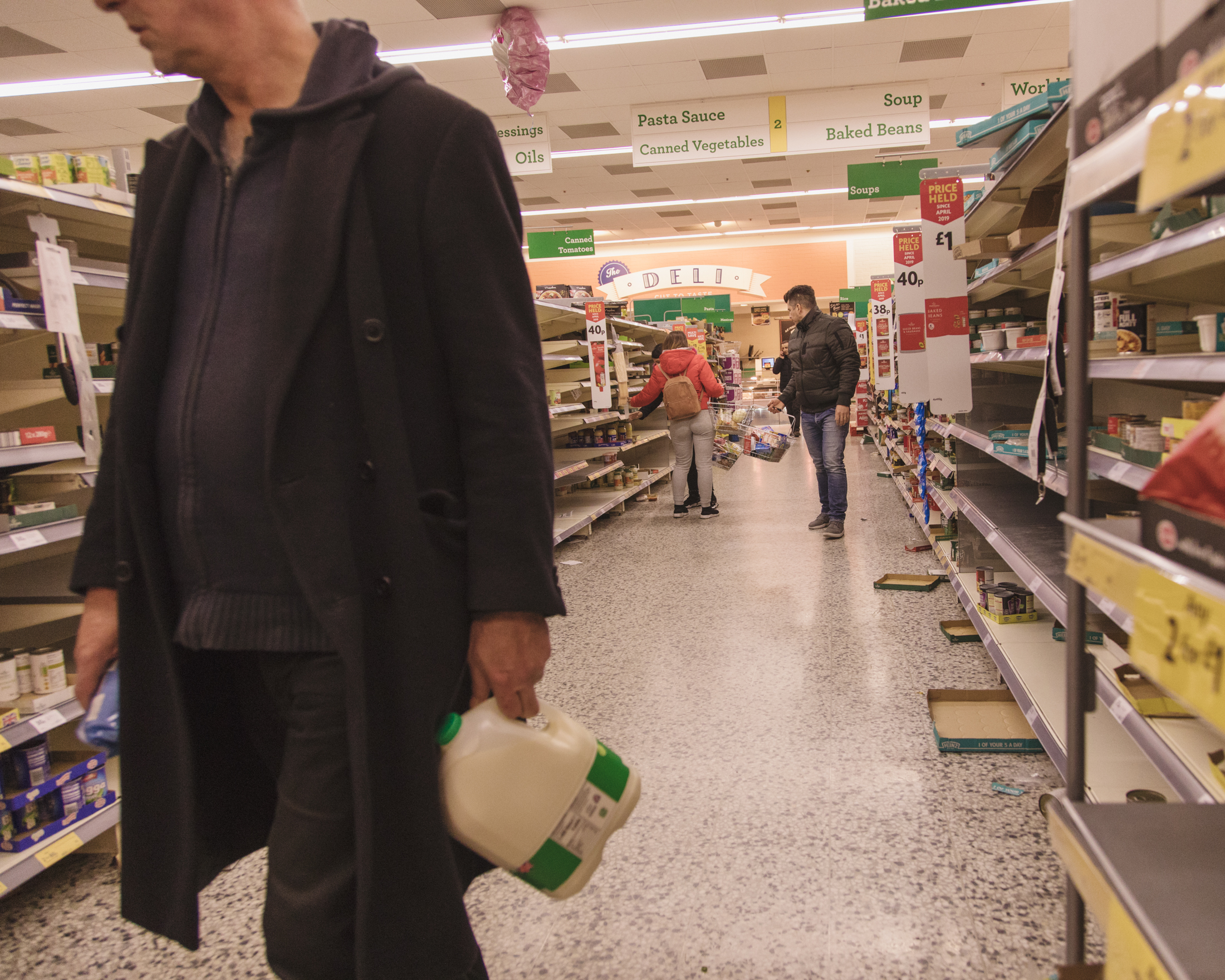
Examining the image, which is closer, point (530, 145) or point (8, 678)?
point (8, 678)

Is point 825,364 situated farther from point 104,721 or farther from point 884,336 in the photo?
point 104,721

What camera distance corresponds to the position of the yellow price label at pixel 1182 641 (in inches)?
26.0

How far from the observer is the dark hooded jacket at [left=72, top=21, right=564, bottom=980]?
0.98 metres

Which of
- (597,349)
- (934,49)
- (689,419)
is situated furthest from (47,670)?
(934,49)

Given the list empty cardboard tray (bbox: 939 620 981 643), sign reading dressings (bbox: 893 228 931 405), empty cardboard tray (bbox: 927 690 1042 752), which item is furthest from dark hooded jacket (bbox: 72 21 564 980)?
sign reading dressings (bbox: 893 228 931 405)

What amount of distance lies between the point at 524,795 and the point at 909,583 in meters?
3.78

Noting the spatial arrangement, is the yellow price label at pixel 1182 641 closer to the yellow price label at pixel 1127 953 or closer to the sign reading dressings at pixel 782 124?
the yellow price label at pixel 1127 953

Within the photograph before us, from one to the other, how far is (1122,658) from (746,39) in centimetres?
707

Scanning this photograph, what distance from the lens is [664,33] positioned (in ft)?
24.3

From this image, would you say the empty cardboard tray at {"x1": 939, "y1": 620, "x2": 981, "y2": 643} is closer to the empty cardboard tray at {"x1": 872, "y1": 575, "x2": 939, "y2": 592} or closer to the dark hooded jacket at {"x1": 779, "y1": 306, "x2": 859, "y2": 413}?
the empty cardboard tray at {"x1": 872, "y1": 575, "x2": 939, "y2": 592}

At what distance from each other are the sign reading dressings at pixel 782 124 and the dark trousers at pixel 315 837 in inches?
340

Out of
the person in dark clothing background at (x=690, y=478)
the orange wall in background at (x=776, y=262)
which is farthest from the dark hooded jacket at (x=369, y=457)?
the orange wall in background at (x=776, y=262)

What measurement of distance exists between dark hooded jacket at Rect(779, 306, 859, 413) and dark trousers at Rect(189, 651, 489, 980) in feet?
17.7

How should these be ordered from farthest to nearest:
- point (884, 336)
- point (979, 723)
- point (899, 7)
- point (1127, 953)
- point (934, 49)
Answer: point (934, 49) < point (884, 336) < point (899, 7) < point (979, 723) < point (1127, 953)
